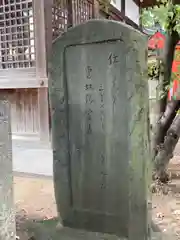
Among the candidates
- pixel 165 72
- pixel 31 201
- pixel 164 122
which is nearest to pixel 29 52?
pixel 165 72

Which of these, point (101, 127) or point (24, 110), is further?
point (24, 110)

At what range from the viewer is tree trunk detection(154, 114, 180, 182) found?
429cm

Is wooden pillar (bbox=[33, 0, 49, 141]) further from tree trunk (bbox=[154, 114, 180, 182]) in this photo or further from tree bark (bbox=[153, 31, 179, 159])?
tree trunk (bbox=[154, 114, 180, 182])

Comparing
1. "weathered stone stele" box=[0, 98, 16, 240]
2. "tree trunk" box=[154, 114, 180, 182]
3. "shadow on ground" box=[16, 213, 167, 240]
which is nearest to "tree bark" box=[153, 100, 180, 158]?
"tree trunk" box=[154, 114, 180, 182]

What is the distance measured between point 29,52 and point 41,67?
0.47 meters

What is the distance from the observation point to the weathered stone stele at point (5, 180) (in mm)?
2037

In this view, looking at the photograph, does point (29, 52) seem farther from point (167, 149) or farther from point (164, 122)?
point (167, 149)

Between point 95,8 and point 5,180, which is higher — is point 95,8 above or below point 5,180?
above

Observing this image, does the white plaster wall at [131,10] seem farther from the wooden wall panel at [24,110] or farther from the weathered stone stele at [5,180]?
the weathered stone stele at [5,180]

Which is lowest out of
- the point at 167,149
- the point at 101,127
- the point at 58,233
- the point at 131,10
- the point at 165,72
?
the point at 58,233

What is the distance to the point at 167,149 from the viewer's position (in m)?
4.32

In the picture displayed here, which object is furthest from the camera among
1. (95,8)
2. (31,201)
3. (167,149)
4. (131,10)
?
(131,10)

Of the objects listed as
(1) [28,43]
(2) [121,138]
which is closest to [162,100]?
(2) [121,138]

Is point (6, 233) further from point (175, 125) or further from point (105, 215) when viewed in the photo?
point (175, 125)
